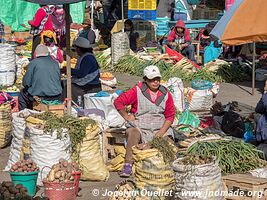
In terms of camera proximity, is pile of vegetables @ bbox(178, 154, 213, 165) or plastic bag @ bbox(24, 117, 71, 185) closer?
pile of vegetables @ bbox(178, 154, 213, 165)

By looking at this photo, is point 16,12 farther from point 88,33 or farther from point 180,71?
point 180,71

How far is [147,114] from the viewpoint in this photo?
33.1 feet

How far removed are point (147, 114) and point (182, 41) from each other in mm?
9505

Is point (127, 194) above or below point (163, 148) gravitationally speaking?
below

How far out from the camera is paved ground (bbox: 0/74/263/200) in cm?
950

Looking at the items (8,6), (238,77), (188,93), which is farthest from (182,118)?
(8,6)

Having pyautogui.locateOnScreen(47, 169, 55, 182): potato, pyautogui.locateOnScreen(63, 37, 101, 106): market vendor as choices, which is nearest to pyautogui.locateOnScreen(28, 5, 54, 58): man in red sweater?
pyautogui.locateOnScreen(63, 37, 101, 106): market vendor

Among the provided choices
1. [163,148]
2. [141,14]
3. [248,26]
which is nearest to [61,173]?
[163,148]

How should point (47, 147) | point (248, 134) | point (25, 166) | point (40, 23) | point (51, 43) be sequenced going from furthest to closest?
point (40, 23) < point (51, 43) < point (248, 134) < point (47, 147) < point (25, 166)

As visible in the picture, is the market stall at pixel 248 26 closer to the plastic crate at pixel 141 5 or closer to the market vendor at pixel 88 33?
the market vendor at pixel 88 33

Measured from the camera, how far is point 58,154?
31.1 ft

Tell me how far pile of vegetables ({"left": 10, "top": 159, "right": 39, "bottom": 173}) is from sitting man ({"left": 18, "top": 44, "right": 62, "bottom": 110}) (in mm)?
2893

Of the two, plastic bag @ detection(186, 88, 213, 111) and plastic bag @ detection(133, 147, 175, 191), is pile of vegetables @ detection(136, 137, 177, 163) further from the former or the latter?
plastic bag @ detection(186, 88, 213, 111)

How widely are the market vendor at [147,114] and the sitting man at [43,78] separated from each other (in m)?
2.07
